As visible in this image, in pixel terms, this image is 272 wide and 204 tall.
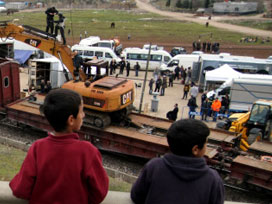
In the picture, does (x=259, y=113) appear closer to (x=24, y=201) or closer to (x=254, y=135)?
(x=254, y=135)

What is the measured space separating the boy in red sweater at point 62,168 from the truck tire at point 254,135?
1103 cm

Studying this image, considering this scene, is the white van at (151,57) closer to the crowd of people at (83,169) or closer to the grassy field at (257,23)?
the crowd of people at (83,169)

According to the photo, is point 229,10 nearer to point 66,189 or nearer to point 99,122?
point 99,122

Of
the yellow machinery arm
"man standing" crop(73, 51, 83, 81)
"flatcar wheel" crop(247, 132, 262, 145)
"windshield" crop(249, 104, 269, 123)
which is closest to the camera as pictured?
"flatcar wheel" crop(247, 132, 262, 145)

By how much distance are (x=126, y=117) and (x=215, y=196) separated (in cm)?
1084

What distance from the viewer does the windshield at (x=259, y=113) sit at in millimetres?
12770

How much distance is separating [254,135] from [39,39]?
1015 centimetres

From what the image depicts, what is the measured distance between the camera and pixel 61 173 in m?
2.53

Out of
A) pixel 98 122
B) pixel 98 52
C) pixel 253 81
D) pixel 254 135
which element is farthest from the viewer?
pixel 98 52

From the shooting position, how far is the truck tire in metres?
12.5

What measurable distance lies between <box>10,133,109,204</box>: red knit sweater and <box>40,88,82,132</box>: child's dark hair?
121 mm

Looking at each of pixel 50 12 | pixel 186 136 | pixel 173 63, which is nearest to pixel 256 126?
pixel 50 12

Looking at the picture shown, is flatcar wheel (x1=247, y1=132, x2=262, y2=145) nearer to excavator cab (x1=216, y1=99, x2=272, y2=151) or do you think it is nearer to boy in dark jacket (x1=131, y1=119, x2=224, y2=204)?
excavator cab (x1=216, y1=99, x2=272, y2=151)

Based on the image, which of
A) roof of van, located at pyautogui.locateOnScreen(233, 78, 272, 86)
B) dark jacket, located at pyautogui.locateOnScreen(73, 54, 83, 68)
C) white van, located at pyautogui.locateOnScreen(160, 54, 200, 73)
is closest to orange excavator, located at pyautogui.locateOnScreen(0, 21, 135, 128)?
dark jacket, located at pyautogui.locateOnScreen(73, 54, 83, 68)
